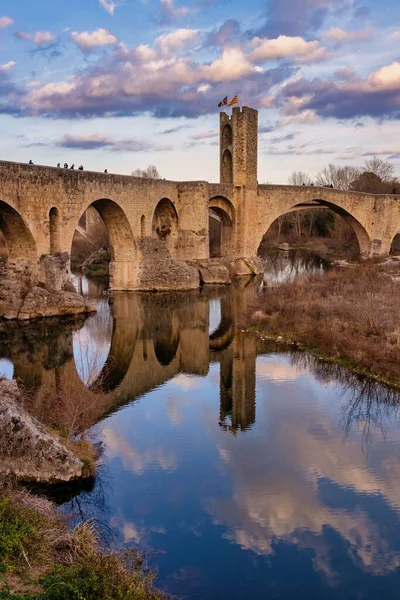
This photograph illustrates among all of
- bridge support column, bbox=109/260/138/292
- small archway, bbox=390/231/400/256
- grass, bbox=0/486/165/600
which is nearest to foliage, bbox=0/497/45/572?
grass, bbox=0/486/165/600

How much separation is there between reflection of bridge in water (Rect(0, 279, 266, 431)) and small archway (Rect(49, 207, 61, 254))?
101 inches

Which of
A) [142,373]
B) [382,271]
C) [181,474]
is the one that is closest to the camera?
[181,474]

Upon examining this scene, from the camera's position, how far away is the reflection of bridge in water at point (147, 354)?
1071 centimetres

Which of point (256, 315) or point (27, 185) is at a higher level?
point (27, 185)

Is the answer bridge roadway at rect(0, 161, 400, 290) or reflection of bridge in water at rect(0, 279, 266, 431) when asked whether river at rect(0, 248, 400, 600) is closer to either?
reflection of bridge in water at rect(0, 279, 266, 431)

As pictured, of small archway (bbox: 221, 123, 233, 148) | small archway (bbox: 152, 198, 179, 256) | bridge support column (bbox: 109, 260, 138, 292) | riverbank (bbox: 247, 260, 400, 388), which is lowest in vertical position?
riverbank (bbox: 247, 260, 400, 388)

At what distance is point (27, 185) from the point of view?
1614cm

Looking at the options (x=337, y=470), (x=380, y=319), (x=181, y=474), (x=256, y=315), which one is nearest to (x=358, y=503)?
(x=337, y=470)

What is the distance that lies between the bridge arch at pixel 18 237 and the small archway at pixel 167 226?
887cm

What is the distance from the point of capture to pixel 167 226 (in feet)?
83.1

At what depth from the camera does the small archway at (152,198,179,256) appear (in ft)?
82.4

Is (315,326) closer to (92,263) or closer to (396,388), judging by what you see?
(396,388)

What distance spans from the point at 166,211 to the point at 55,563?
20928mm

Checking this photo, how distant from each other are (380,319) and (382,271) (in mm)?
11685
